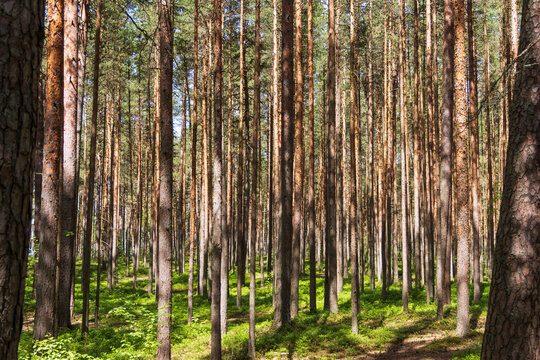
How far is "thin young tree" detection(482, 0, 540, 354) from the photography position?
3.76 metres

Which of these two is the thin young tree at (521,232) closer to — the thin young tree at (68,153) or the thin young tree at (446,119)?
the thin young tree at (446,119)

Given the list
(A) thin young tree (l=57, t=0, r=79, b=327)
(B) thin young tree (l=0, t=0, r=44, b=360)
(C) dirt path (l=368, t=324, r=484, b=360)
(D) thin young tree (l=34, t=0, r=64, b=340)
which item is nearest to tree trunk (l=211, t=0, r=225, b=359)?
(D) thin young tree (l=34, t=0, r=64, b=340)

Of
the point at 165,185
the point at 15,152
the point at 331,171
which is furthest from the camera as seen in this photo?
the point at 331,171

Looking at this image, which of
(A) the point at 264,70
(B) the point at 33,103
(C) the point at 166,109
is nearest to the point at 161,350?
(C) the point at 166,109

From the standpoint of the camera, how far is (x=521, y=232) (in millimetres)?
3904

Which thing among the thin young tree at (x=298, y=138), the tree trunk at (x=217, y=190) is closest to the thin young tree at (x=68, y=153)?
the tree trunk at (x=217, y=190)

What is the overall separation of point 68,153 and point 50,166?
9.90 ft

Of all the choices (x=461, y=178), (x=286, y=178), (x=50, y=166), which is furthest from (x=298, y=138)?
(x=50, y=166)

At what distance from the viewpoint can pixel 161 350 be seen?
6.98 metres

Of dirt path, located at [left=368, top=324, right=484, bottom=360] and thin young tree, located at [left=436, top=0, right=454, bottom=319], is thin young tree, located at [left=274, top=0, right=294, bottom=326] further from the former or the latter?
thin young tree, located at [left=436, top=0, right=454, bottom=319]

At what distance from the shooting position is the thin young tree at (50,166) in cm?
761

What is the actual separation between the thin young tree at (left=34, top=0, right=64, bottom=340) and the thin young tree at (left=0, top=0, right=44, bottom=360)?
20.9 ft

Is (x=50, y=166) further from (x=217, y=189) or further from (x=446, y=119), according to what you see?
(x=446, y=119)

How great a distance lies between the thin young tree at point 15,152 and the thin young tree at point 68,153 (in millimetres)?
8455
